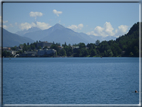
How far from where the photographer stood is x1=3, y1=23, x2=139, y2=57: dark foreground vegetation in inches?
3593

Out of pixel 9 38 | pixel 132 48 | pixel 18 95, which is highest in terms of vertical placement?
pixel 9 38

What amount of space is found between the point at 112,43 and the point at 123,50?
12.2 metres

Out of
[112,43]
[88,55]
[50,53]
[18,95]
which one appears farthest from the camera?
[50,53]

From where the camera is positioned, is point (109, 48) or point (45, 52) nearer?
point (109, 48)

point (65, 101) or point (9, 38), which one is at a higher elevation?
point (9, 38)

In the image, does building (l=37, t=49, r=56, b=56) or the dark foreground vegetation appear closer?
the dark foreground vegetation

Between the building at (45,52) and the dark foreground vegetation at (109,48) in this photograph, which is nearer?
the dark foreground vegetation at (109,48)

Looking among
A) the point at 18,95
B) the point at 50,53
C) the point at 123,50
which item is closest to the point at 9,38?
the point at 50,53

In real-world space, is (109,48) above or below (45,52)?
above

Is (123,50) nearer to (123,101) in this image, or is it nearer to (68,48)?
(68,48)

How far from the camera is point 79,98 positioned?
1327cm

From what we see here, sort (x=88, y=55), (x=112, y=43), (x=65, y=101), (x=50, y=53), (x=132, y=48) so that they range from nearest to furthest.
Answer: (x=65, y=101) → (x=132, y=48) → (x=112, y=43) → (x=88, y=55) → (x=50, y=53)

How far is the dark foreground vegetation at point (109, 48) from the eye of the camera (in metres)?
91.3

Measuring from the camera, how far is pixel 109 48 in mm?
107625
